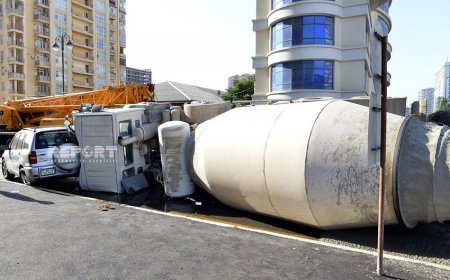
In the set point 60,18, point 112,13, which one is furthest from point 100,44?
point 60,18

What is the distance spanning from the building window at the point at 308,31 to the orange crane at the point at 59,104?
58.7ft

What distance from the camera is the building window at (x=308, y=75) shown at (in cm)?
2864

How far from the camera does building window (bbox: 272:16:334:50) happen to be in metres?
28.7

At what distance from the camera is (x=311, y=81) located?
1128 inches

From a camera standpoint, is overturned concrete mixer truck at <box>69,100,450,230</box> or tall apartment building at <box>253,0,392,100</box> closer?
overturned concrete mixer truck at <box>69,100,450,230</box>

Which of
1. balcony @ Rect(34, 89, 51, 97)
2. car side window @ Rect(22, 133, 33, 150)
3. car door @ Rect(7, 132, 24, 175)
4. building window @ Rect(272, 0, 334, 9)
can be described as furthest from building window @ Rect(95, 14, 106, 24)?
car side window @ Rect(22, 133, 33, 150)

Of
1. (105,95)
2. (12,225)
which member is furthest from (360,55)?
(12,225)

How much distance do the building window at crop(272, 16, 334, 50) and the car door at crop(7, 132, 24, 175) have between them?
2316 cm

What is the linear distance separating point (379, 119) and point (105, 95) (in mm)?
12969

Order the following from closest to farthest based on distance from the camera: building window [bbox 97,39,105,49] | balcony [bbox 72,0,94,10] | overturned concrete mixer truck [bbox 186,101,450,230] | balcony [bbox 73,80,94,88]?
overturned concrete mixer truck [bbox 186,101,450,230] → balcony [bbox 73,80,94,88] → balcony [bbox 72,0,94,10] → building window [bbox 97,39,105,49]

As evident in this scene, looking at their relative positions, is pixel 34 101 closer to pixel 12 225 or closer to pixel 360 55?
pixel 12 225

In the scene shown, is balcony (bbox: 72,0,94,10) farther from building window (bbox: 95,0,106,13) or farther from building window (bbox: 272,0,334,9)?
building window (bbox: 272,0,334,9)

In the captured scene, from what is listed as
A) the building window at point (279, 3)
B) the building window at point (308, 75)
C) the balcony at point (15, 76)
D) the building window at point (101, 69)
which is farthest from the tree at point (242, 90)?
the balcony at point (15, 76)

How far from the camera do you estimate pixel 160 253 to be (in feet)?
17.7
